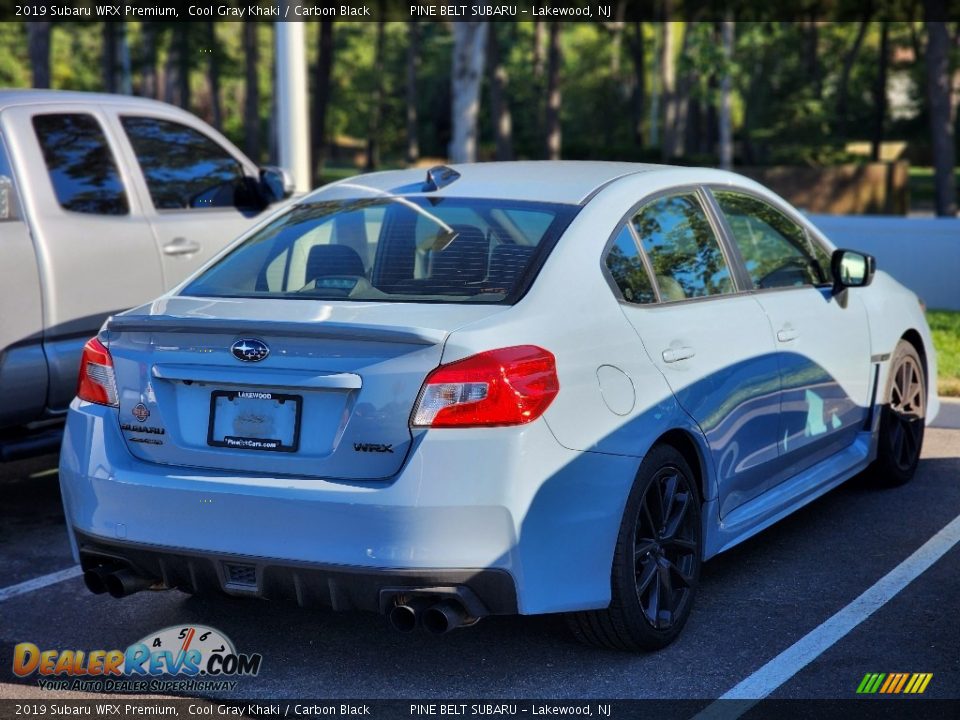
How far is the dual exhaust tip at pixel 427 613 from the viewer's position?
3.99m

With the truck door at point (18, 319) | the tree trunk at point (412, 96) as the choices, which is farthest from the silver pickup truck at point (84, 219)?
the tree trunk at point (412, 96)

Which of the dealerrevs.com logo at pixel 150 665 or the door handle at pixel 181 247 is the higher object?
the door handle at pixel 181 247

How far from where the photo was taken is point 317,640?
4844mm

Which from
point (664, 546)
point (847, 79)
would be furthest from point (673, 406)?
point (847, 79)

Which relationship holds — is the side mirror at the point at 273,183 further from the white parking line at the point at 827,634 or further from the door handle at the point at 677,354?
the white parking line at the point at 827,634

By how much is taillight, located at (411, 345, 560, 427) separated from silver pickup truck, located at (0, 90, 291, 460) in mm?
2996

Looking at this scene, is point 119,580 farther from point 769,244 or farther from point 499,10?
point 499,10

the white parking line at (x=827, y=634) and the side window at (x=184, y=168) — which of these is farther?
the side window at (x=184, y=168)

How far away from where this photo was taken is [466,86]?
2433 cm

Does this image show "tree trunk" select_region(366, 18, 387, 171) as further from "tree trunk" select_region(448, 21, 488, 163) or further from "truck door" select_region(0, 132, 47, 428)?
"truck door" select_region(0, 132, 47, 428)

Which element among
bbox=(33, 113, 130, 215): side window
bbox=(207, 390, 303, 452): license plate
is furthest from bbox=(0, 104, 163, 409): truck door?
bbox=(207, 390, 303, 452): license plate

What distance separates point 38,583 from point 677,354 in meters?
2.85

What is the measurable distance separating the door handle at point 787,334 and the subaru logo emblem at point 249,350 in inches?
91.2

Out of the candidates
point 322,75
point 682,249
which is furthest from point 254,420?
point 322,75
